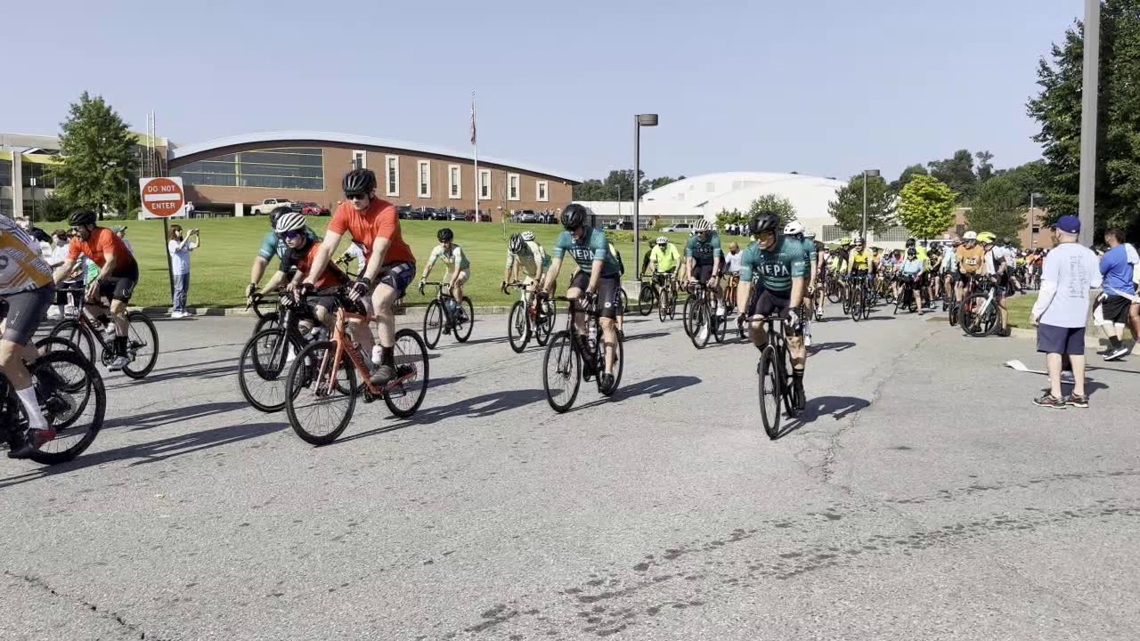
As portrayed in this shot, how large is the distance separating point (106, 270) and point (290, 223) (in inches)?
97.1

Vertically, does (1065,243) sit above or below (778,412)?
above

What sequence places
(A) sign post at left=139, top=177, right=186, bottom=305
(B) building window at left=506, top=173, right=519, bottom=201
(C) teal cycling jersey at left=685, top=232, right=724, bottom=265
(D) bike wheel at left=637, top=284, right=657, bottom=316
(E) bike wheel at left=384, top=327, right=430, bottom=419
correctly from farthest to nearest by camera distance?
1. (B) building window at left=506, top=173, right=519, bottom=201
2. (D) bike wheel at left=637, top=284, right=657, bottom=316
3. (A) sign post at left=139, top=177, right=186, bottom=305
4. (C) teal cycling jersey at left=685, top=232, right=724, bottom=265
5. (E) bike wheel at left=384, top=327, right=430, bottom=419

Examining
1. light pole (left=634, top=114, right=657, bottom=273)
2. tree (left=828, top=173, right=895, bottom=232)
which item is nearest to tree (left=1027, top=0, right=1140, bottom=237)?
light pole (left=634, top=114, right=657, bottom=273)

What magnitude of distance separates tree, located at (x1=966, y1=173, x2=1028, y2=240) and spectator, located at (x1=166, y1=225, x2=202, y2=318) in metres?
87.3

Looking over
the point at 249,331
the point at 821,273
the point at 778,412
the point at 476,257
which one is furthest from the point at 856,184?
the point at 778,412

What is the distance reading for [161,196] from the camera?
1966 cm

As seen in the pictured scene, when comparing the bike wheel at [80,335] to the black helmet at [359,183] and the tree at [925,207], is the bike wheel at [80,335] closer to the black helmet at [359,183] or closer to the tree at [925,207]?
the black helmet at [359,183]

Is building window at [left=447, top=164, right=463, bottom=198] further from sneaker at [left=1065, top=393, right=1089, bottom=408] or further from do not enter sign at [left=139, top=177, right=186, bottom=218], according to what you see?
sneaker at [left=1065, top=393, right=1089, bottom=408]

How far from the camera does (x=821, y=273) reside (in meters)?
18.6

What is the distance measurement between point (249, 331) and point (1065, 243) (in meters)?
12.6

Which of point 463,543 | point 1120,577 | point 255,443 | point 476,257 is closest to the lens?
point 1120,577

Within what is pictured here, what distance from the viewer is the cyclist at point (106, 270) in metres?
9.81

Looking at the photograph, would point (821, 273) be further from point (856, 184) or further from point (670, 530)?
point (856, 184)

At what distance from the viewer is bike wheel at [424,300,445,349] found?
13792 millimetres
